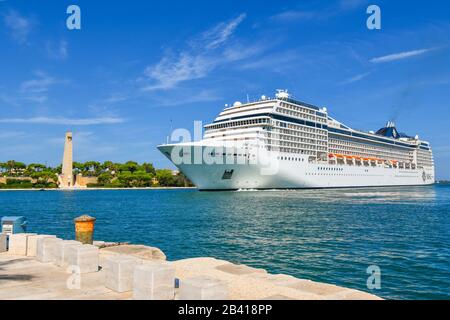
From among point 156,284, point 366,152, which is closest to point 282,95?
point 366,152

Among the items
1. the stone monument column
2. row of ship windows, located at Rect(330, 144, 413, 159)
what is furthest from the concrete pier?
the stone monument column

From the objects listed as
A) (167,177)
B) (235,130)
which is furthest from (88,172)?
(235,130)

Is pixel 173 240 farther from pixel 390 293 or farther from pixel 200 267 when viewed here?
pixel 390 293

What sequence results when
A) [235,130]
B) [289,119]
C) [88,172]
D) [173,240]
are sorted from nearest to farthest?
1. [173,240]
2. [235,130]
3. [289,119]
4. [88,172]

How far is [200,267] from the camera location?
11938 mm

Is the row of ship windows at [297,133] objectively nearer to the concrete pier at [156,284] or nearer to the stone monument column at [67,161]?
the concrete pier at [156,284]

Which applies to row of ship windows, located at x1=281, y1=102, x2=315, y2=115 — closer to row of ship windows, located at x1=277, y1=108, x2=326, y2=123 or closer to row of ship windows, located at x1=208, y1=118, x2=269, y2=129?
row of ship windows, located at x1=277, y1=108, x2=326, y2=123

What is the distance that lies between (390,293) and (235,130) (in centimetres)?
6173

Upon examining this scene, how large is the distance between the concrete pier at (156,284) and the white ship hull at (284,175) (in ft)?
159

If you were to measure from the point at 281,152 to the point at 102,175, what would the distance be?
111705 mm

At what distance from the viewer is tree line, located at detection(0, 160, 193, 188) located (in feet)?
502

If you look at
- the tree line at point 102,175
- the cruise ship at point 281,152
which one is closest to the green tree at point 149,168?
the tree line at point 102,175

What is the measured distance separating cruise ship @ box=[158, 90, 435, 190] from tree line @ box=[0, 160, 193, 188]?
9078 cm
